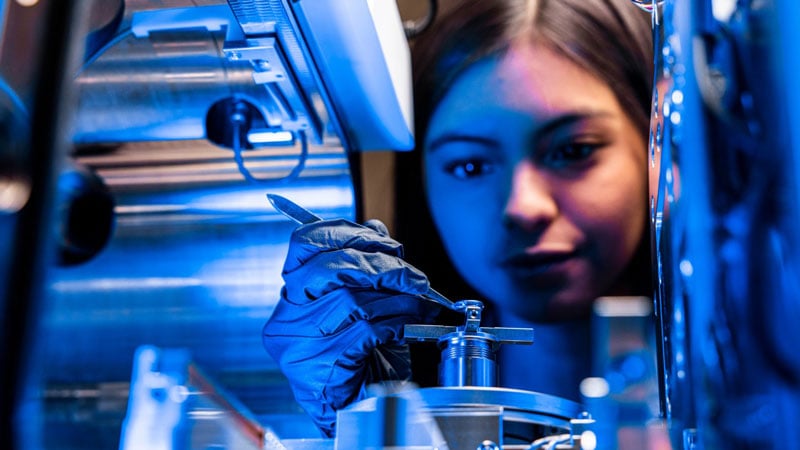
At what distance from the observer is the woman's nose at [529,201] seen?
1.29 m

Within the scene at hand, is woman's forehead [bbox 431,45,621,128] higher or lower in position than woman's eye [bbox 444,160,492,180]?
higher

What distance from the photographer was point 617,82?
1359 millimetres

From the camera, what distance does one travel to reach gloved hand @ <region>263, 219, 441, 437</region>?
0.89 m

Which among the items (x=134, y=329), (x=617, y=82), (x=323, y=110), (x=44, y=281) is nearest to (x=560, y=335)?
(x=617, y=82)

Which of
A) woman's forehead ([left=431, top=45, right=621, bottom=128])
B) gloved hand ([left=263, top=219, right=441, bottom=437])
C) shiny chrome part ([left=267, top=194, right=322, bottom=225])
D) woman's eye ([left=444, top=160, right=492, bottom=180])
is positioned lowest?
gloved hand ([left=263, top=219, right=441, bottom=437])

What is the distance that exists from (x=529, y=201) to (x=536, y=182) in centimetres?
3

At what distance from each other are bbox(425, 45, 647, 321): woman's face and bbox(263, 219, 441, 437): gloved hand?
37 cm

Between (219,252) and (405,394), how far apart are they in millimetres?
903

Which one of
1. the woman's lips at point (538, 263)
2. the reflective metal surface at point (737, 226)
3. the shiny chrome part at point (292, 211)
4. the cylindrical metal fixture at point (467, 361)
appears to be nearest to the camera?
the reflective metal surface at point (737, 226)

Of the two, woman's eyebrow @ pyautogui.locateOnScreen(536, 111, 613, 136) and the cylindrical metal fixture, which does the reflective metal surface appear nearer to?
the cylindrical metal fixture

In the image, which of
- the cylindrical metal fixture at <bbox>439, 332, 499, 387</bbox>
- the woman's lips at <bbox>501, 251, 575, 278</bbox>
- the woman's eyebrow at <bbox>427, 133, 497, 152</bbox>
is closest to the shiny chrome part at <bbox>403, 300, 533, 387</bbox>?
the cylindrical metal fixture at <bbox>439, 332, 499, 387</bbox>

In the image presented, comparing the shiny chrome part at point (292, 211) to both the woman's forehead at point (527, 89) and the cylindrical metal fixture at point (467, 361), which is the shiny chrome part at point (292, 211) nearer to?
the cylindrical metal fixture at point (467, 361)

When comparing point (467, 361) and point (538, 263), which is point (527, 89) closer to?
point (538, 263)

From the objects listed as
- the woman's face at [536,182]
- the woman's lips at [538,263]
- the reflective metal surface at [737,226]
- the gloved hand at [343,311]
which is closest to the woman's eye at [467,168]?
the woman's face at [536,182]
